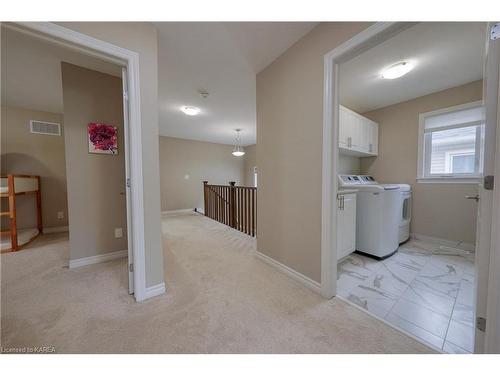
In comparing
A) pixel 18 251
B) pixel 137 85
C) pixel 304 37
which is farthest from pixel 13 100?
pixel 304 37

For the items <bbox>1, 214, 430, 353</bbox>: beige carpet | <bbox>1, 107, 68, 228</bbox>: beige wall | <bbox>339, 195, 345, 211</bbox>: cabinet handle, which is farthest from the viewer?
<bbox>1, 107, 68, 228</bbox>: beige wall

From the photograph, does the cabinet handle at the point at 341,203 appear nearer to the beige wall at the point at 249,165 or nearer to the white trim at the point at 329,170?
the white trim at the point at 329,170

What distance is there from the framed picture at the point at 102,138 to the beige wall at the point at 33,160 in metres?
2.24

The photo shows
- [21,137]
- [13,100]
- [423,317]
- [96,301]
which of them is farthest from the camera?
[21,137]

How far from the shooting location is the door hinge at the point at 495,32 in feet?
2.77

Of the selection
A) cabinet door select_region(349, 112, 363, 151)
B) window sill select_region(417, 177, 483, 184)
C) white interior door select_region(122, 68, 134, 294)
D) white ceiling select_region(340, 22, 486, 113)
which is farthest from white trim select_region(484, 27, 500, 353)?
window sill select_region(417, 177, 483, 184)

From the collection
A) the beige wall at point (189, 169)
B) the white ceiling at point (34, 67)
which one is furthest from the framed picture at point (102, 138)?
the beige wall at point (189, 169)

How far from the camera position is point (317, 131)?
1.63m

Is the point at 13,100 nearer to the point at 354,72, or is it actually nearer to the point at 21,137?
the point at 21,137

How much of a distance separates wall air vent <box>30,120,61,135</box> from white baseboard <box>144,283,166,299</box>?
4.06 m

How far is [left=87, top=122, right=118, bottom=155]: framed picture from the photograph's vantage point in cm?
218

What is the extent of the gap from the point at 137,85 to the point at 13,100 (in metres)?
3.52

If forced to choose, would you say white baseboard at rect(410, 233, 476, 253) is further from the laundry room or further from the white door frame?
the white door frame

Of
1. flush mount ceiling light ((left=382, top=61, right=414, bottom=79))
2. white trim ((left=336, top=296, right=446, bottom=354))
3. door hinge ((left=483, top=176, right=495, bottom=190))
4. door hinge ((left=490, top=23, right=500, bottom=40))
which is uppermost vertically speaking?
flush mount ceiling light ((left=382, top=61, right=414, bottom=79))
